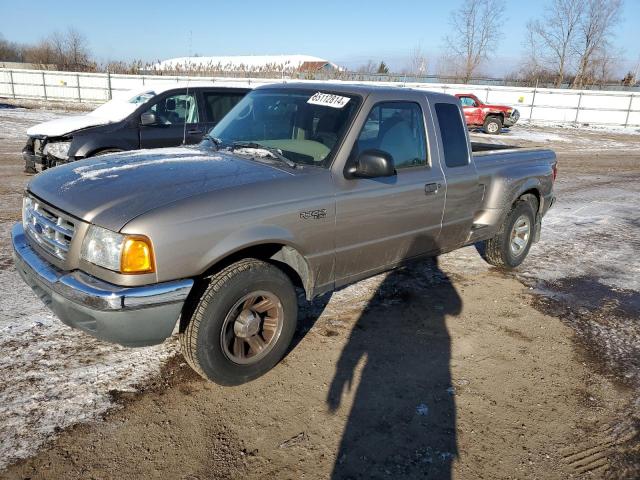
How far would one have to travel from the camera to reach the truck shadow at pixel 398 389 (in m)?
2.76

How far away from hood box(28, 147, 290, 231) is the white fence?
26961 millimetres

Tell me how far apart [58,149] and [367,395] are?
21.3 ft

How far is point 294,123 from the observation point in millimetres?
4016

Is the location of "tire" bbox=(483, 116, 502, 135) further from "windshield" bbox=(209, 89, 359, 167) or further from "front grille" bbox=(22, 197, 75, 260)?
"front grille" bbox=(22, 197, 75, 260)

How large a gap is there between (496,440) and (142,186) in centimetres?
264

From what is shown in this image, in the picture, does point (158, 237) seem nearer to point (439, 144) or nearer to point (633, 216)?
point (439, 144)

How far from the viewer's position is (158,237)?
2768 mm

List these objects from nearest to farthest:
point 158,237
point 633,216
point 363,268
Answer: point 158,237 < point 363,268 < point 633,216

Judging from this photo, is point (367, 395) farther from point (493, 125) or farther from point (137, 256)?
point (493, 125)

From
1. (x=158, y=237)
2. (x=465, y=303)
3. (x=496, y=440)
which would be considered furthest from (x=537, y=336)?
(x=158, y=237)

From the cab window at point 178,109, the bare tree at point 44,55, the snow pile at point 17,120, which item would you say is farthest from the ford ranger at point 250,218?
the bare tree at point 44,55

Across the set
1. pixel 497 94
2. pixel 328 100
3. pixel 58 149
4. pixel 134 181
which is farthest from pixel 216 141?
pixel 497 94

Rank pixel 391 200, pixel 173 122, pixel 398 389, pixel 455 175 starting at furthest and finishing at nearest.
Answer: pixel 173 122
pixel 455 175
pixel 391 200
pixel 398 389

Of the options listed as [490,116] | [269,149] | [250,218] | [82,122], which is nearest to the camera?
[250,218]
